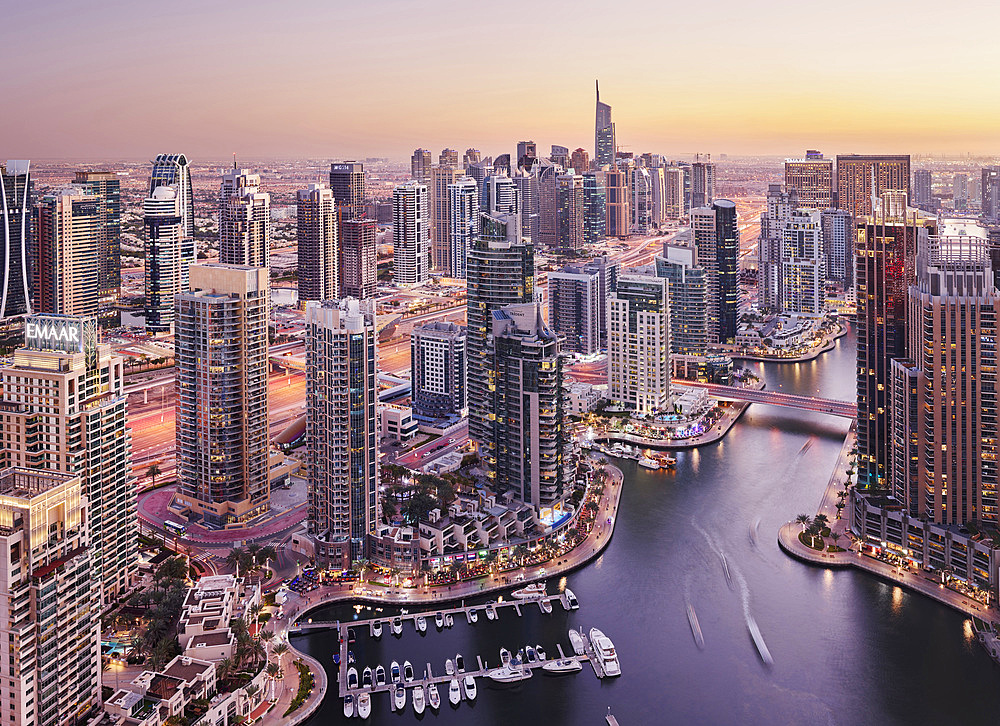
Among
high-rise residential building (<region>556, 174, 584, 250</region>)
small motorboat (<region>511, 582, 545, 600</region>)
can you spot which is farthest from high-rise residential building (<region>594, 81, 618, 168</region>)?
small motorboat (<region>511, 582, 545, 600</region>)

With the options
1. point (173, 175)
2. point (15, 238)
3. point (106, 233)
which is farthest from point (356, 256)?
point (15, 238)

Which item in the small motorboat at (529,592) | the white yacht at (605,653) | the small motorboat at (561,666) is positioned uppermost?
the small motorboat at (529,592)

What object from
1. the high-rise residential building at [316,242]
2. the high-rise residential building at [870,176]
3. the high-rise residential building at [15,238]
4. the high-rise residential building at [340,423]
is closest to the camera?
the high-rise residential building at [340,423]

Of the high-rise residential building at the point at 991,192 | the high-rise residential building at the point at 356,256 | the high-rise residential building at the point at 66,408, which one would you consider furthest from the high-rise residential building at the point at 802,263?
the high-rise residential building at the point at 66,408

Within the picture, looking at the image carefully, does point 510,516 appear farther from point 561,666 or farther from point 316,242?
point 316,242

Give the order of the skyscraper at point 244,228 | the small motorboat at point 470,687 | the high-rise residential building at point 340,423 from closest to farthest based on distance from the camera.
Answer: the small motorboat at point 470,687 → the high-rise residential building at point 340,423 → the skyscraper at point 244,228

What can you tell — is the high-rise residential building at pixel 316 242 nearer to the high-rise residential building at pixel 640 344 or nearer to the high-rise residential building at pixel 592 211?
the high-rise residential building at pixel 640 344
